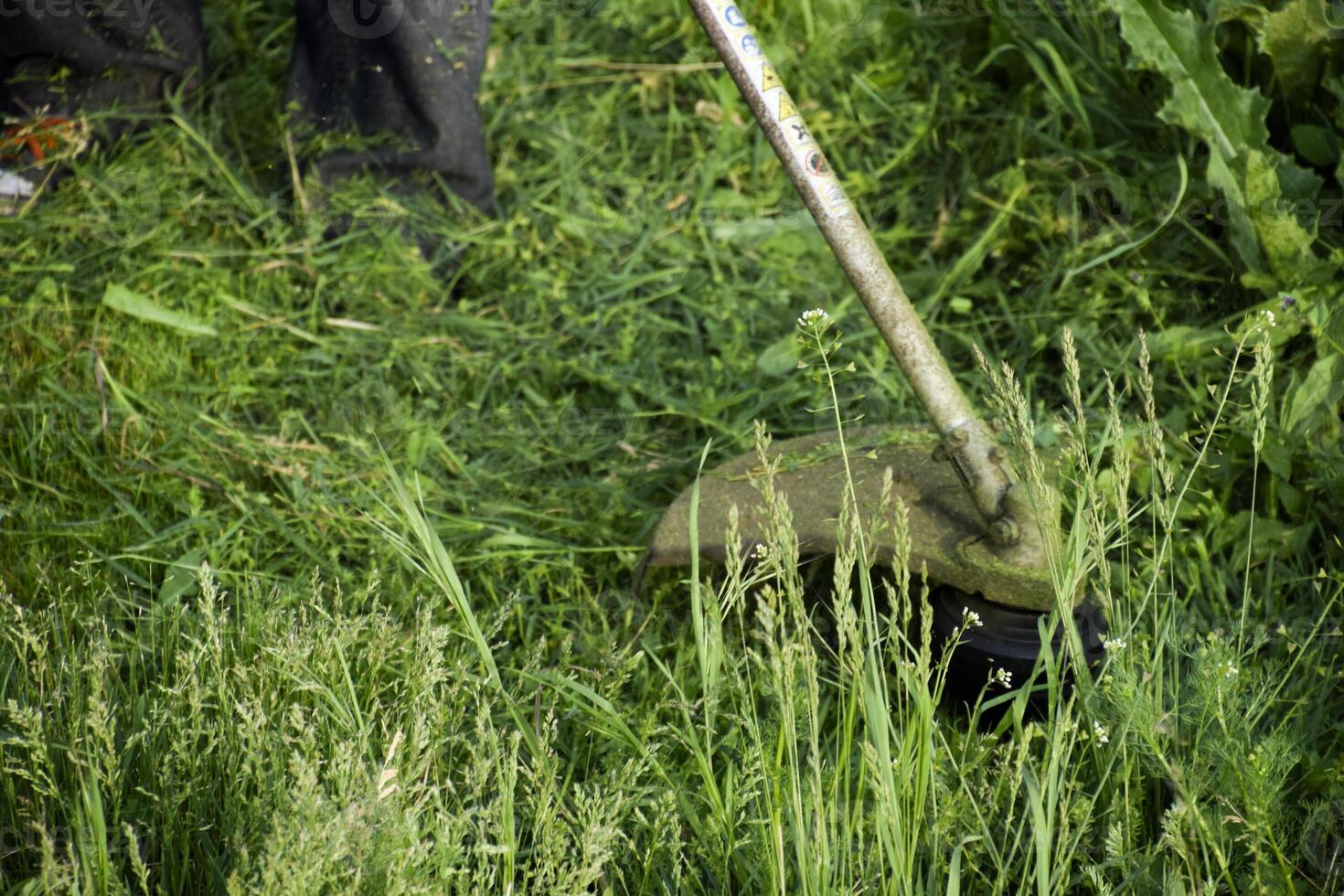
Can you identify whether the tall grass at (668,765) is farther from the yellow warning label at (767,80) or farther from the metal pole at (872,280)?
the yellow warning label at (767,80)

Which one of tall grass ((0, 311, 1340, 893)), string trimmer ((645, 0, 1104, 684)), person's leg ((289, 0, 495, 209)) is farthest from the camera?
person's leg ((289, 0, 495, 209))

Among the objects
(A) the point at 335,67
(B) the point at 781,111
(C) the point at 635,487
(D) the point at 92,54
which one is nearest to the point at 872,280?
(B) the point at 781,111

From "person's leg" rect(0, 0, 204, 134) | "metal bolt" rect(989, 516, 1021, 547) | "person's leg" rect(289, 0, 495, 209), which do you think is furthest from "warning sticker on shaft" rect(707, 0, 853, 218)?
"person's leg" rect(0, 0, 204, 134)

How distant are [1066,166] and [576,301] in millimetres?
1029

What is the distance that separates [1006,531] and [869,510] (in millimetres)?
205

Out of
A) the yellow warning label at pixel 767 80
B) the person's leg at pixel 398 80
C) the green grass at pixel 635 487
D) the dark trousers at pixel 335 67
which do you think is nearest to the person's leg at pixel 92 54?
the dark trousers at pixel 335 67

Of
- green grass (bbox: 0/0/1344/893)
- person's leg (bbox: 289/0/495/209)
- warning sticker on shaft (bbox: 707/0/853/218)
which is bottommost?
green grass (bbox: 0/0/1344/893)

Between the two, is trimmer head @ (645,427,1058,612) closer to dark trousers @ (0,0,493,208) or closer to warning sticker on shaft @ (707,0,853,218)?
warning sticker on shaft @ (707,0,853,218)

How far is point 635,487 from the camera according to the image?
90.3 inches

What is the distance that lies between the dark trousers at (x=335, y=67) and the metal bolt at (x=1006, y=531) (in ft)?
4.86

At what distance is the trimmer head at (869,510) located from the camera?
178cm

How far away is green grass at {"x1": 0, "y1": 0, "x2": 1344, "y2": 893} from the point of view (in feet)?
4.64

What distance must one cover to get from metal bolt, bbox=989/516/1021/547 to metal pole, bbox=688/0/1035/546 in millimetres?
24

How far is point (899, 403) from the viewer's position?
95.0 inches
